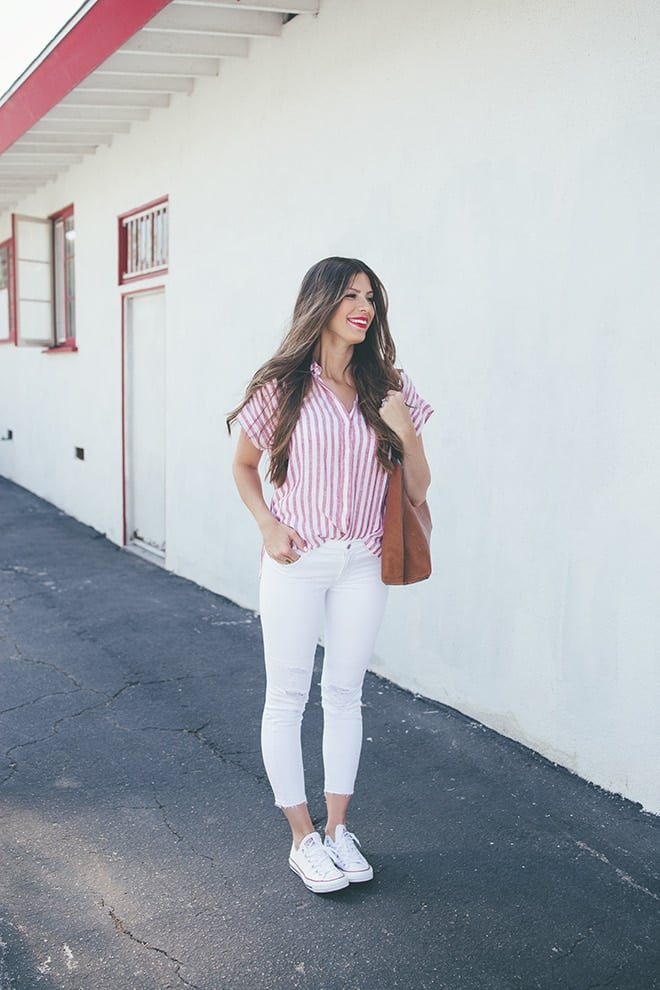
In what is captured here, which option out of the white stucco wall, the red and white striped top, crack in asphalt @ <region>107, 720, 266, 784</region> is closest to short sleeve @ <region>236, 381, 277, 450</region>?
the red and white striped top

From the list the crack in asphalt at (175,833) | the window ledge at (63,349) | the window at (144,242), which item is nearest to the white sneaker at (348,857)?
the crack in asphalt at (175,833)

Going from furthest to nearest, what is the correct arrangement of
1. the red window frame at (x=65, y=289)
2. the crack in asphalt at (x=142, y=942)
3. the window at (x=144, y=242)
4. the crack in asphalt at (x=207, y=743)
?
the red window frame at (x=65, y=289), the window at (x=144, y=242), the crack in asphalt at (x=207, y=743), the crack in asphalt at (x=142, y=942)

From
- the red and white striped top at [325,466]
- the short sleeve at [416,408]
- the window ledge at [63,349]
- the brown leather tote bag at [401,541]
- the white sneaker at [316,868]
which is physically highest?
the window ledge at [63,349]

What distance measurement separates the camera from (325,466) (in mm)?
2506

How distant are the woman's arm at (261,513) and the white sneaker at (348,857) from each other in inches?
36.2

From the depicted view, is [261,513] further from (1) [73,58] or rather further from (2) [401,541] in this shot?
(1) [73,58]

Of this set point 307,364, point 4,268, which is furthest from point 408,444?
point 4,268

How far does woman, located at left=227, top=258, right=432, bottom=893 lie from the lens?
2.51 meters

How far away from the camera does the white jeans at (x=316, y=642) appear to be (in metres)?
2.54

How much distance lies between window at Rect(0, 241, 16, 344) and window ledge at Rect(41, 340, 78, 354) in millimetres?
1332

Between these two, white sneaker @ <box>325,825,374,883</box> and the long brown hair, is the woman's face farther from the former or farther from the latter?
white sneaker @ <box>325,825,374,883</box>

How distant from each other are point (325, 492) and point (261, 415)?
30cm

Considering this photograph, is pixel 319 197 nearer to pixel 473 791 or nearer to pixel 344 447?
pixel 344 447

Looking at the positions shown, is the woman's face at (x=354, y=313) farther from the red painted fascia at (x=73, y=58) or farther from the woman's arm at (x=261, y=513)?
the red painted fascia at (x=73, y=58)
